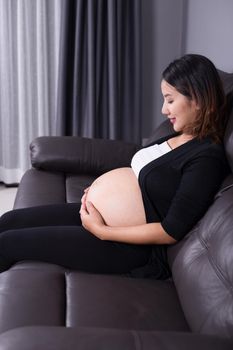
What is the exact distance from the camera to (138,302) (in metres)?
1.26

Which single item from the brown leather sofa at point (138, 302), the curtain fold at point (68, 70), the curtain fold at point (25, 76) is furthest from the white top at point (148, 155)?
the curtain fold at point (25, 76)

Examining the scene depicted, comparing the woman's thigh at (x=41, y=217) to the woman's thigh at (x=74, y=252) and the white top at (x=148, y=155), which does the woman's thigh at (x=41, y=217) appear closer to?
the woman's thigh at (x=74, y=252)

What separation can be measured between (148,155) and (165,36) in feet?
6.02

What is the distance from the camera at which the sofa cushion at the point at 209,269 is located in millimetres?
1067

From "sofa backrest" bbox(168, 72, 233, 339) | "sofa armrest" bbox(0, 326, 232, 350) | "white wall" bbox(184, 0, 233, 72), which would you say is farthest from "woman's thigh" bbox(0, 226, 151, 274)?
"white wall" bbox(184, 0, 233, 72)

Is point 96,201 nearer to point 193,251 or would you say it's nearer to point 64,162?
point 193,251

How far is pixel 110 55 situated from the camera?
2.88m

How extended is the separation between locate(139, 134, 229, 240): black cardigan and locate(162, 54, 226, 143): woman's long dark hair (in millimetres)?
46

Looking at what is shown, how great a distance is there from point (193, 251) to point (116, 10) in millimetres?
2018

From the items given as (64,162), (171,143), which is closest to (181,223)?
(171,143)

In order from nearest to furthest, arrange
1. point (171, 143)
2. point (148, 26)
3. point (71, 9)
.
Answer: point (171, 143) < point (71, 9) < point (148, 26)

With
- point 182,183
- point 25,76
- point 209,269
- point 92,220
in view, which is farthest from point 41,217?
point 25,76

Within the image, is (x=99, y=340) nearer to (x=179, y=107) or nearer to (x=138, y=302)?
(x=138, y=302)

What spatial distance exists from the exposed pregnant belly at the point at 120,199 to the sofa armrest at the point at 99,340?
605 millimetres
